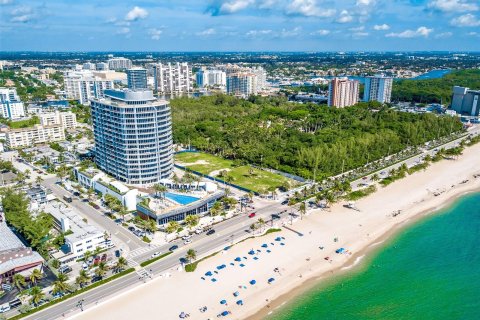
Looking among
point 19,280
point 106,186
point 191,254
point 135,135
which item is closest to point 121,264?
point 191,254

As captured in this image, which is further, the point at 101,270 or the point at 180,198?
the point at 180,198

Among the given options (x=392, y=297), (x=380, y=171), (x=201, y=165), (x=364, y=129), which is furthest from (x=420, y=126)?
(x=392, y=297)

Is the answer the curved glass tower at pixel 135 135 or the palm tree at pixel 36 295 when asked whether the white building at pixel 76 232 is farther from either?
the curved glass tower at pixel 135 135

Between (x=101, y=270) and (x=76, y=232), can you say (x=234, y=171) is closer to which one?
(x=76, y=232)

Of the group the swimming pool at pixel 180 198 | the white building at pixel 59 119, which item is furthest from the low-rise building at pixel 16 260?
the white building at pixel 59 119

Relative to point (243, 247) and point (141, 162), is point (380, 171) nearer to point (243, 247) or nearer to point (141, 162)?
point (243, 247)

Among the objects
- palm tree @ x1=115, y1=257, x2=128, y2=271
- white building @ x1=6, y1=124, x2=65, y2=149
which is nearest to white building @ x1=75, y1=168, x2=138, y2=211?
palm tree @ x1=115, y1=257, x2=128, y2=271
